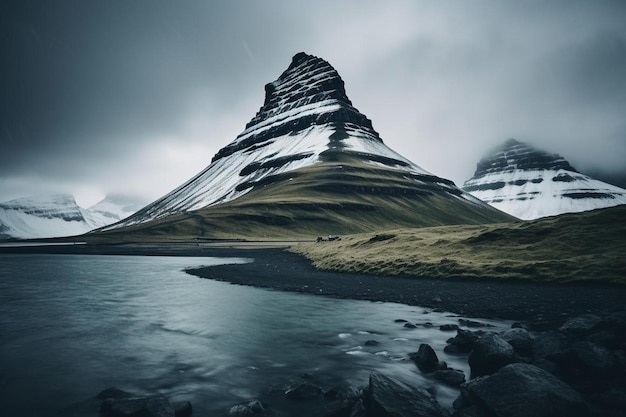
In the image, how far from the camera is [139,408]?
35.9ft

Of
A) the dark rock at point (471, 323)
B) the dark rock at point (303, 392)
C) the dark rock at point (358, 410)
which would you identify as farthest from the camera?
the dark rock at point (471, 323)

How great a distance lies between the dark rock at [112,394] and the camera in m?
13.2

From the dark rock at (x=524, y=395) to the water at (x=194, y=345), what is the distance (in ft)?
8.44

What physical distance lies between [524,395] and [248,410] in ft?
28.9

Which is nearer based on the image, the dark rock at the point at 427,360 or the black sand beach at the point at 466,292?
the dark rock at the point at 427,360

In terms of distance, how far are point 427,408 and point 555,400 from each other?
11.9 ft

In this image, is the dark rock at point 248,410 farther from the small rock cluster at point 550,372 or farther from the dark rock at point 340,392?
the small rock cluster at point 550,372

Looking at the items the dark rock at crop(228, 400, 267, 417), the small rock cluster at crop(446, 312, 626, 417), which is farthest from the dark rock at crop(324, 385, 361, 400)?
the small rock cluster at crop(446, 312, 626, 417)

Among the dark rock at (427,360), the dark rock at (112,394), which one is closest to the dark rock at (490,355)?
the dark rock at (427,360)

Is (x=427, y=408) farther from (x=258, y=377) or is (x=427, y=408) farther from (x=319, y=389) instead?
(x=258, y=377)

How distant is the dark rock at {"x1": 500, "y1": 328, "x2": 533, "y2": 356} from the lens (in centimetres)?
1556

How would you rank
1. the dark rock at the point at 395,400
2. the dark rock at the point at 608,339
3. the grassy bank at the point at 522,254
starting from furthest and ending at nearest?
the grassy bank at the point at 522,254 → the dark rock at the point at 608,339 → the dark rock at the point at 395,400

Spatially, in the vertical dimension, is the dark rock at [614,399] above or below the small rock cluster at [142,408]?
above

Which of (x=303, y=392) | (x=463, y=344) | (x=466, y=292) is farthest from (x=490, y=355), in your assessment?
(x=466, y=292)
